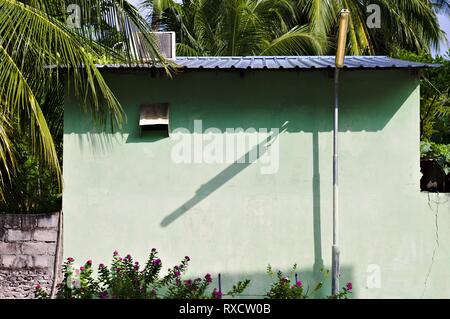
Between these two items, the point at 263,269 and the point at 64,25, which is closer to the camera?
the point at 64,25

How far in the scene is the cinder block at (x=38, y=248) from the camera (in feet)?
26.3

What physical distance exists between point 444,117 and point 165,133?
5.20 metres

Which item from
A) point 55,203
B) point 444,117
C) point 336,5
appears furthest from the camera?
point 336,5

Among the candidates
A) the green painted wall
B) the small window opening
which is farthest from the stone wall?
the small window opening

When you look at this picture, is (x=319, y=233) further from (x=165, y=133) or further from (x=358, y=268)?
(x=165, y=133)

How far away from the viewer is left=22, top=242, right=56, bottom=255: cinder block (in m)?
8.01

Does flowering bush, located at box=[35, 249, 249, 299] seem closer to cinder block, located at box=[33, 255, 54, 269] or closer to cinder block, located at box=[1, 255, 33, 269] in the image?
cinder block, located at box=[33, 255, 54, 269]

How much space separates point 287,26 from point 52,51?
10.8 m

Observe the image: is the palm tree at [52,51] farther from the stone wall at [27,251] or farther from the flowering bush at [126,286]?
the flowering bush at [126,286]

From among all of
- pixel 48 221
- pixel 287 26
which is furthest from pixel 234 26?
pixel 48 221

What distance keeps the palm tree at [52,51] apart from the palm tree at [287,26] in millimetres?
6064

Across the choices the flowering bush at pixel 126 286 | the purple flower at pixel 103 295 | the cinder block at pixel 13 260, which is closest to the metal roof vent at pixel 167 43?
the cinder block at pixel 13 260

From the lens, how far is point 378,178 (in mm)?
8125
